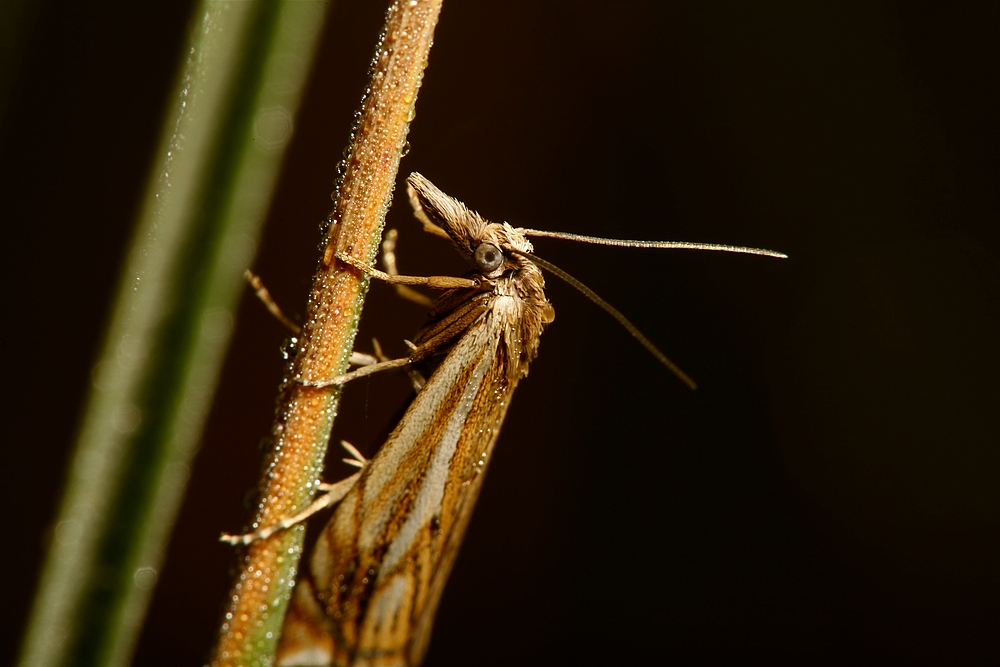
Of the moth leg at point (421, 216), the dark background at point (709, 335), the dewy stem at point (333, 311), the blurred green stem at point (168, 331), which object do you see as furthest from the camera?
the dark background at point (709, 335)

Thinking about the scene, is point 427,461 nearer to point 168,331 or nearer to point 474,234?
point 474,234

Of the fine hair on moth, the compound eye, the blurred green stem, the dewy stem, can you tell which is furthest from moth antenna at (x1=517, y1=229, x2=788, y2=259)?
the blurred green stem

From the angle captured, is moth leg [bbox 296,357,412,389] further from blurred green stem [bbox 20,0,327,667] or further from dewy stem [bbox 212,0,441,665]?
blurred green stem [bbox 20,0,327,667]

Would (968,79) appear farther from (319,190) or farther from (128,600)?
(128,600)

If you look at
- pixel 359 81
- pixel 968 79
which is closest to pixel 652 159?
pixel 968 79

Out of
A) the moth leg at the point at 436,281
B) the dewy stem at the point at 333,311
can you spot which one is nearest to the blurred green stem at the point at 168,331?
the dewy stem at the point at 333,311

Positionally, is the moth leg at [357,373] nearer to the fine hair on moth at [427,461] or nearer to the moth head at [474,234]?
the fine hair on moth at [427,461]

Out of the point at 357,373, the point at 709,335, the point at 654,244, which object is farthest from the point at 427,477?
the point at 709,335
